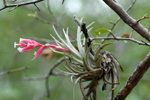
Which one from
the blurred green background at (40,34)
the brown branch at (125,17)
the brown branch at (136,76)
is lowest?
the blurred green background at (40,34)

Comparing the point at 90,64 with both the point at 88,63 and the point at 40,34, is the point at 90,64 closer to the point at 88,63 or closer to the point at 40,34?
the point at 88,63

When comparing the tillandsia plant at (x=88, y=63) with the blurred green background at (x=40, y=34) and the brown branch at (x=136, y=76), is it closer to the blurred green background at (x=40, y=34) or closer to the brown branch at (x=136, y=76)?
the brown branch at (x=136, y=76)

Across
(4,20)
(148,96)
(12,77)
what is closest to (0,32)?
(4,20)

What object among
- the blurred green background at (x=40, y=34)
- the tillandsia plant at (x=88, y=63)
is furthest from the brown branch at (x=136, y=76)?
the blurred green background at (x=40, y=34)

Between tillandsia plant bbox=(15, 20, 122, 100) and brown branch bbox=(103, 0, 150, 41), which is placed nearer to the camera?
brown branch bbox=(103, 0, 150, 41)

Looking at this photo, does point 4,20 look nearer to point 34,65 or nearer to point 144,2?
point 34,65

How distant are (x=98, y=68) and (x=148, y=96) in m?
1.77

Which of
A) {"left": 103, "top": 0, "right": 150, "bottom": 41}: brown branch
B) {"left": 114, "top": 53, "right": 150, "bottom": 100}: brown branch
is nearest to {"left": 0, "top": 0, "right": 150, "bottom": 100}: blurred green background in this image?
{"left": 114, "top": 53, "right": 150, "bottom": 100}: brown branch

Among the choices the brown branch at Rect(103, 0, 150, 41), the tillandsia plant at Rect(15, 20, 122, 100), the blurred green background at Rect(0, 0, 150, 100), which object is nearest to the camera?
the brown branch at Rect(103, 0, 150, 41)

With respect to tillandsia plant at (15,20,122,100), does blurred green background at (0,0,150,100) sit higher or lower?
lower

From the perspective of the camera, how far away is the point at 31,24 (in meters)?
4.40

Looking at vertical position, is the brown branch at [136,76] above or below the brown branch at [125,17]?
below

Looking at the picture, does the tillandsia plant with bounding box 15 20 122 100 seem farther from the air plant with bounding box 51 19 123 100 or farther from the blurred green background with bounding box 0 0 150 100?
the blurred green background with bounding box 0 0 150 100

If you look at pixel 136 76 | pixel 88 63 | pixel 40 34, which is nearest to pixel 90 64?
pixel 88 63
